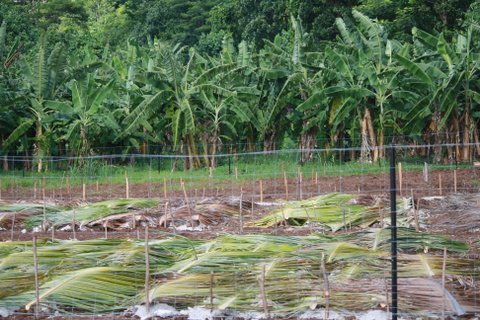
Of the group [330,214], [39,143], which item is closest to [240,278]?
[330,214]

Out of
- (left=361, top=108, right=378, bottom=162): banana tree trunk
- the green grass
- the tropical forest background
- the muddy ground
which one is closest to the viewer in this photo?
the muddy ground

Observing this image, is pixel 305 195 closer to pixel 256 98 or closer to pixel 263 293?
pixel 256 98

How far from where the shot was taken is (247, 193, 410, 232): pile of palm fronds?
10.4 m

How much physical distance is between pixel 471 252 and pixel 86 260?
12.2ft

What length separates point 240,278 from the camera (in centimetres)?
663

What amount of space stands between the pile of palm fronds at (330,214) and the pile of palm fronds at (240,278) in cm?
262

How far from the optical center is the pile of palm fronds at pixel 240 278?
629 centimetres

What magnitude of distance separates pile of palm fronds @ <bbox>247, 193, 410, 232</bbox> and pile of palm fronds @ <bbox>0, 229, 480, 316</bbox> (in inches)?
103

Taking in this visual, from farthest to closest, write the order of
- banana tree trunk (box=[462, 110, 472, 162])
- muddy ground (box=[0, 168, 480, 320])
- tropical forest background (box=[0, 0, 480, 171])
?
banana tree trunk (box=[462, 110, 472, 162]) < tropical forest background (box=[0, 0, 480, 171]) < muddy ground (box=[0, 168, 480, 320])

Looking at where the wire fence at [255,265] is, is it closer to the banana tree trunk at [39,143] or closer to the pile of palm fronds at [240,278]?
the pile of palm fronds at [240,278]

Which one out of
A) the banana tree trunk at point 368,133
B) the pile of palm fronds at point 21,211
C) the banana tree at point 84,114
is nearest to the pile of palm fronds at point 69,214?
the pile of palm fronds at point 21,211

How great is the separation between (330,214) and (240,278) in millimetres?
4205

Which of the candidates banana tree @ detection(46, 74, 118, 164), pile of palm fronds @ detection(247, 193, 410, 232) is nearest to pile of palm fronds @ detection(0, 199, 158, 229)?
pile of palm fronds @ detection(247, 193, 410, 232)

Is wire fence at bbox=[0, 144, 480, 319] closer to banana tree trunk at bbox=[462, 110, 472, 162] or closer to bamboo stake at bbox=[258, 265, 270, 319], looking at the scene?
bamboo stake at bbox=[258, 265, 270, 319]
